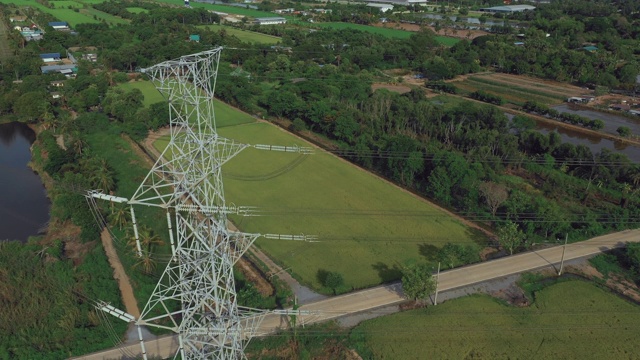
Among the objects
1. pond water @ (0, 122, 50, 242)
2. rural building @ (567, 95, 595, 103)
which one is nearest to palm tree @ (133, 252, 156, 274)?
pond water @ (0, 122, 50, 242)

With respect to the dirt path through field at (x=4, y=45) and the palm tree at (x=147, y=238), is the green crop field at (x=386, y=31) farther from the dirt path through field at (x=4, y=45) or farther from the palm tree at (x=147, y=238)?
the palm tree at (x=147, y=238)

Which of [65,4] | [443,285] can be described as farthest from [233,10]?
[443,285]

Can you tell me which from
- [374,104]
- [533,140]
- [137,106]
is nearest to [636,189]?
[533,140]

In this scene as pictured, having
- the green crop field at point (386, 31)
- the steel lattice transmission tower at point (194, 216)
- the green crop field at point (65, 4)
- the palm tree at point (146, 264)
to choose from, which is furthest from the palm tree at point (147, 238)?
the green crop field at point (65, 4)

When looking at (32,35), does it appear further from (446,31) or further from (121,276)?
(121,276)

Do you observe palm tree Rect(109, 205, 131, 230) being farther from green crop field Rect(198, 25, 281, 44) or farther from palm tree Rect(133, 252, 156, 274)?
green crop field Rect(198, 25, 281, 44)

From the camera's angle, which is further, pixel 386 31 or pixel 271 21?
pixel 271 21
